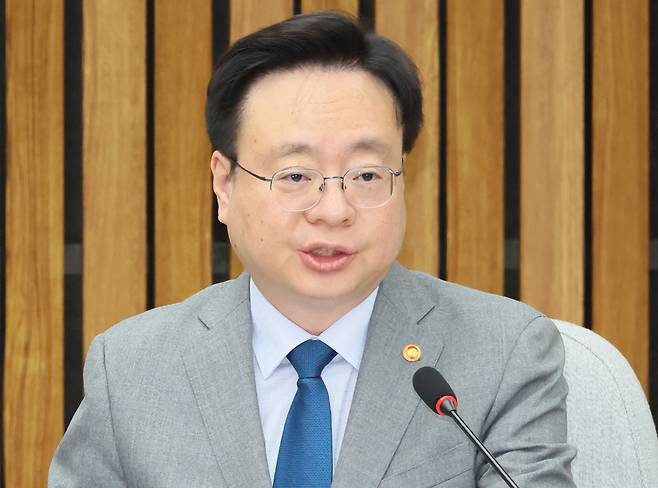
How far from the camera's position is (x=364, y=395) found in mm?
1516

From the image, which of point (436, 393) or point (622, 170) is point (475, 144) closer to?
point (622, 170)

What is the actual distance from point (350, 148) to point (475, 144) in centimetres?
134

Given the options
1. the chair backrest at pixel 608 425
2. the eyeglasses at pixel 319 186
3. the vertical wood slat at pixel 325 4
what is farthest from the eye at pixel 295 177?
the vertical wood slat at pixel 325 4

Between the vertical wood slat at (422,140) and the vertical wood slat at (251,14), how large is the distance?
0.27 meters

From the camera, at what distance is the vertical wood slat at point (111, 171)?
8.89 ft

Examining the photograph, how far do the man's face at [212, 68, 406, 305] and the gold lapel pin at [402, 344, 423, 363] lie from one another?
118 millimetres

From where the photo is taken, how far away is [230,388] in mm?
1551

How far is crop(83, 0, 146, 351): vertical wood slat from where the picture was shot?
2.71 meters

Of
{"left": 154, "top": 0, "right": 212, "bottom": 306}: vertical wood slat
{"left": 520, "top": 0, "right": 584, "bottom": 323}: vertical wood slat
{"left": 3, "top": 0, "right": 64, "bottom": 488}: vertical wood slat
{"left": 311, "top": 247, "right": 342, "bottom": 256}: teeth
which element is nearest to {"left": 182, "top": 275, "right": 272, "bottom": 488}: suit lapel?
{"left": 311, "top": 247, "right": 342, "bottom": 256}: teeth

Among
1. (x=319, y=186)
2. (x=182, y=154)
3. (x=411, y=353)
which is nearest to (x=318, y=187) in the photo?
(x=319, y=186)

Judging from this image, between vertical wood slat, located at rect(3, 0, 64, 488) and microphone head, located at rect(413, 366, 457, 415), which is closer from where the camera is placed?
microphone head, located at rect(413, 366, 457, 415)

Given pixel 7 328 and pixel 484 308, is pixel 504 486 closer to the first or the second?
pixel 484 308

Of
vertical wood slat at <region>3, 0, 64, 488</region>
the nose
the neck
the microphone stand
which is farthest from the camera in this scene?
vertical wood slat at <region>3, 0, 64, 488</region>

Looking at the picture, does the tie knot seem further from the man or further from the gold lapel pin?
the gold lapel pin
